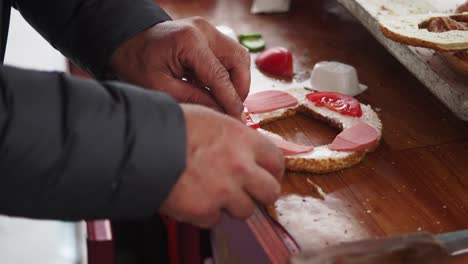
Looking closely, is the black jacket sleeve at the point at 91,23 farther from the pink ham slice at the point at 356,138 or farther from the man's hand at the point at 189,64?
the pink ham slice at the point at 356,138

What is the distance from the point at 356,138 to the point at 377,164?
0.06 m

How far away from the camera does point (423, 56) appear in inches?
49.8

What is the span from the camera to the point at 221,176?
744 mm

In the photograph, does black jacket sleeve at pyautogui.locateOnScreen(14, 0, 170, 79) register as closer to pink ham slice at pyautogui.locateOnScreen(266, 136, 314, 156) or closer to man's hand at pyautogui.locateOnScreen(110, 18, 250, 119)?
man's hand at pyautogui.locateOnScreen(110, 18, 250, 119)

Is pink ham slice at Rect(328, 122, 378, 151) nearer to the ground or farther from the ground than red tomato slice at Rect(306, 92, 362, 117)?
nearer to the ground

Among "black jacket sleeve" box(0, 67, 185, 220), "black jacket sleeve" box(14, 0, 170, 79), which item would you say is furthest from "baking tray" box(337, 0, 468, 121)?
"black jacket sleeve" box(0, 67, 185, 220)

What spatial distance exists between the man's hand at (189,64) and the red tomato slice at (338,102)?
0.73 ft

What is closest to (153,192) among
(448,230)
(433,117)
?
(448,230)

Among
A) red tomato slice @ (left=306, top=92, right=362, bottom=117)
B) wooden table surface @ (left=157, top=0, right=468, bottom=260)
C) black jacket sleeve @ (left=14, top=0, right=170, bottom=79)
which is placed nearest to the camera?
wooden table surface @ (left=157, top=0, right=468, bottom=260)

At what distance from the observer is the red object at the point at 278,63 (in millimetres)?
1458

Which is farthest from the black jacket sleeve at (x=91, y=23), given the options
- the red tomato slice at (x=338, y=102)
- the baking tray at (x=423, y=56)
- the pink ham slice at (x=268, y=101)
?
the baking tray at (x=423, y=56)

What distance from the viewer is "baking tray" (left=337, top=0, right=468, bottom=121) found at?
1162mm

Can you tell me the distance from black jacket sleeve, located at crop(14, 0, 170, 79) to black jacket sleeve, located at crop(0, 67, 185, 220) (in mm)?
375

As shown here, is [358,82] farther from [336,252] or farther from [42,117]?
[42,117]
